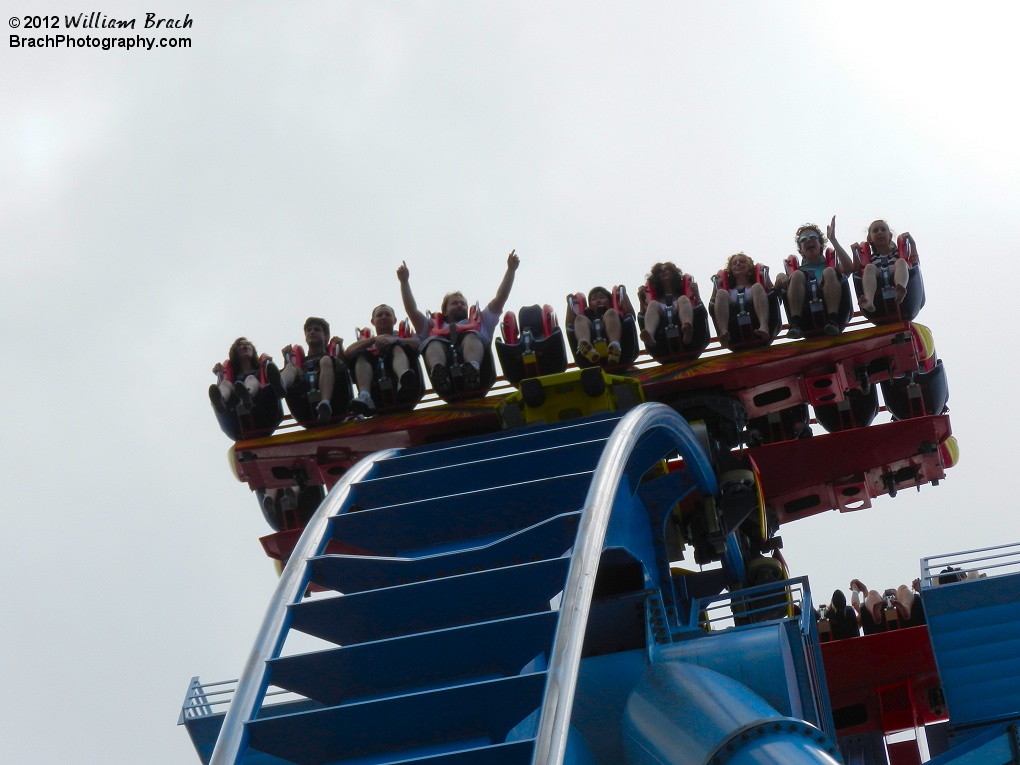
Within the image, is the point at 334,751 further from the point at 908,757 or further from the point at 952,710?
the point at 908,757

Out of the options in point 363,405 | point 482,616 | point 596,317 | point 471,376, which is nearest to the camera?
point 482,616

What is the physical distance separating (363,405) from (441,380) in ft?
2.14

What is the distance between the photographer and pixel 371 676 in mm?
7414

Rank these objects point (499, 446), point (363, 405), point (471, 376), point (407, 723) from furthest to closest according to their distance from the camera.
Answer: point (471, 376)
point (363, 405)
point (499, 446)
point (407, 723)

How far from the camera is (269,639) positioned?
24.4 ft

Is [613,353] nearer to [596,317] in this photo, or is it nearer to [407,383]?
[596,317]

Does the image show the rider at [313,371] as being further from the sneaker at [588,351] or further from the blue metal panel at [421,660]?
the blue metal panel at [421,660]

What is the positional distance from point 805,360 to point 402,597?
5.19 metres

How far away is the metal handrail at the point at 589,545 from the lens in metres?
6.19

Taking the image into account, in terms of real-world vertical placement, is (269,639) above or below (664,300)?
below

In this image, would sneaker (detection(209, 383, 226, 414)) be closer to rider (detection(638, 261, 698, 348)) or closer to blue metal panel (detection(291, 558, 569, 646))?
rider (detection(638, 261, 698, 348))

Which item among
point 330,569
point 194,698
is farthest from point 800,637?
point 194,698

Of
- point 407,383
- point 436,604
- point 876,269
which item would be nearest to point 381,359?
point 407,383

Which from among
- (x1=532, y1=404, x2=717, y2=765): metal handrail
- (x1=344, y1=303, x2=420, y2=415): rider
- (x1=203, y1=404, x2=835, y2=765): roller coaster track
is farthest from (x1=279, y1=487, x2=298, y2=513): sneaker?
(x1=532, y1=404, x2=717, y2=765): metal handrail
